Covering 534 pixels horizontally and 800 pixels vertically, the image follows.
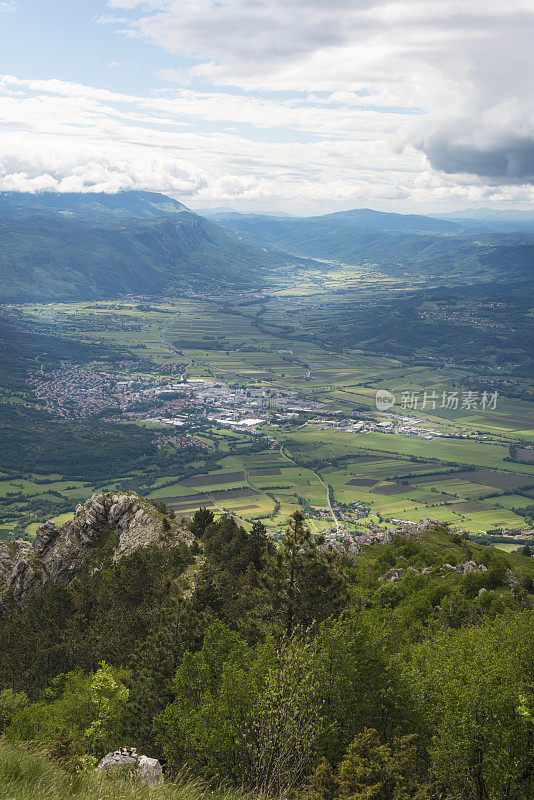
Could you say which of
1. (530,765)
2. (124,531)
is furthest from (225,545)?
(530,765)

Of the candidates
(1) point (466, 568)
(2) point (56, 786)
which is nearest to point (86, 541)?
(1) point (466, 568)

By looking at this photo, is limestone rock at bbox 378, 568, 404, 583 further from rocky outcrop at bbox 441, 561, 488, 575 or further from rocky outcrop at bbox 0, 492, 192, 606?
rocky outcrop at bbox 0, 492, 192, 606

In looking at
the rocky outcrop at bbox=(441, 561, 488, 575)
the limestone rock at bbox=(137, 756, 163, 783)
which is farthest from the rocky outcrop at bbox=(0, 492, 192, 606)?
the limestone rock at bbox=(137, 756, 163, 783)

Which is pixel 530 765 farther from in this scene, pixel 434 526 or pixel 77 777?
pixel 434 526

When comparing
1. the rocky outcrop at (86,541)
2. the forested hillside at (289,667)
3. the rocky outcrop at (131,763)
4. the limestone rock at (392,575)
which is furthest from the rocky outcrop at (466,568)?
the rocky outcrop at (131,763)

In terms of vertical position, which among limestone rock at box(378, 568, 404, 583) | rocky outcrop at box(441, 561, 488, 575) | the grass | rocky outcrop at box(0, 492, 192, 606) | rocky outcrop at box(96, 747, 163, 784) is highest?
the grass

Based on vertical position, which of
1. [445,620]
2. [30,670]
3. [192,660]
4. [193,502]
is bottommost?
[193,502]

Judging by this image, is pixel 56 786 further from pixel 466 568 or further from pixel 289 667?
pixel 466 568

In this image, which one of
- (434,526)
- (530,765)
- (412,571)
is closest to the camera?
(530,765)
